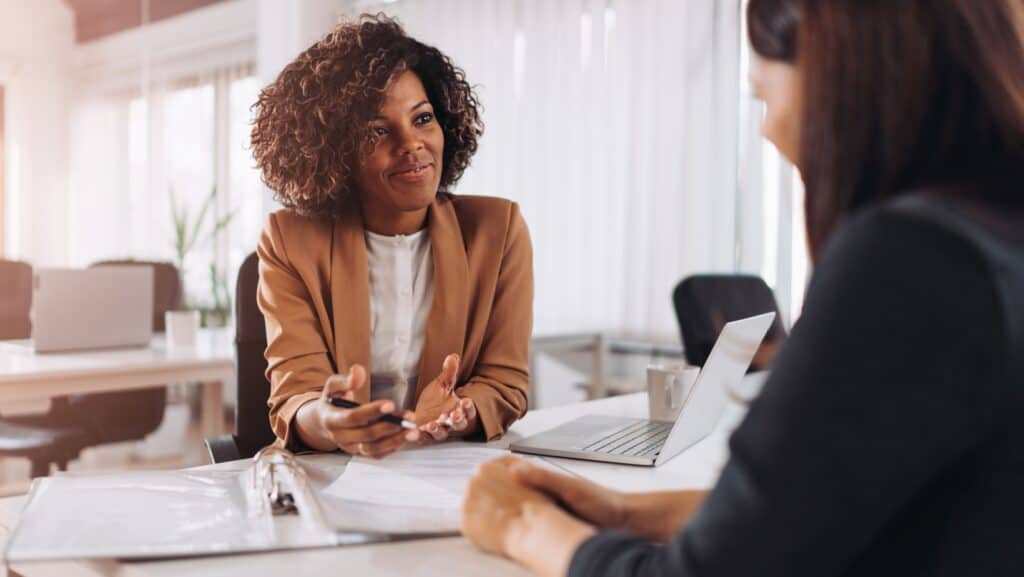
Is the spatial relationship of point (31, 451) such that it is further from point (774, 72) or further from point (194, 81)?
point (194, 81)

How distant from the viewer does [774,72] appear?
62 centimetres

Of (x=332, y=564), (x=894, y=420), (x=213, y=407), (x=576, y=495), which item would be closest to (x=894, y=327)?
(x=894, y=420)

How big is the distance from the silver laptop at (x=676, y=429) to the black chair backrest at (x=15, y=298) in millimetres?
2615

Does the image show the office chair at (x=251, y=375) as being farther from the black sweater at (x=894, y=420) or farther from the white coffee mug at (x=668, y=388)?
the black sweater at (x=894, y=420)

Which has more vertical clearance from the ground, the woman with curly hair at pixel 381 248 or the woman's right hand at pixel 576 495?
the woman with curly hair at pixel 381 248

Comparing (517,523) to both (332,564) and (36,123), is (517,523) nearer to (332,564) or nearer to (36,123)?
(332,564)

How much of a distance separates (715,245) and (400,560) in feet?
9.79

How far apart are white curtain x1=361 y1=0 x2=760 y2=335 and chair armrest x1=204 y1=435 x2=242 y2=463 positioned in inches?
94.5

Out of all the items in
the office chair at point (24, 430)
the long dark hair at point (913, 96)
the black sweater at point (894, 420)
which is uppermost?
the long dark hair at point (913, 96)

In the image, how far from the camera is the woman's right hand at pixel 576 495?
77 centimetres

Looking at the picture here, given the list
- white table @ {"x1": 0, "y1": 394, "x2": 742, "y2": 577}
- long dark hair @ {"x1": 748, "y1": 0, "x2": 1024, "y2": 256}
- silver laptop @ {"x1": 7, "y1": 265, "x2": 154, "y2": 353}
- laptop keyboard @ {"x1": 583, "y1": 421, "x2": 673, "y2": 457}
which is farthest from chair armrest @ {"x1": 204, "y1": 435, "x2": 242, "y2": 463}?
silver laptop @ {"x1": 7, "y1": 265, "x2": 154, "y2": 353}

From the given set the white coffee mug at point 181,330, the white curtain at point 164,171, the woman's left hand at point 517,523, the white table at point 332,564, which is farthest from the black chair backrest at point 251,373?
the white curtain at point 164,171

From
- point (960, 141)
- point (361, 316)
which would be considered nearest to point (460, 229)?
point (361, 316)

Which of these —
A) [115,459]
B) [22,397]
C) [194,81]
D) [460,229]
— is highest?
[194,81]
